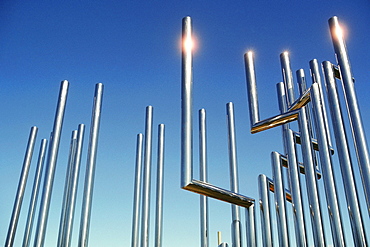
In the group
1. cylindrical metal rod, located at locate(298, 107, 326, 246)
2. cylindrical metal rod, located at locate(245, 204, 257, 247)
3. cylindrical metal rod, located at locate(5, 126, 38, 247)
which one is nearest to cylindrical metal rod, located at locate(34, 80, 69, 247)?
cylindrical metal rod, located at locate(5, 126, 38, 247)

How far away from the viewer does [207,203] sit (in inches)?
84.0

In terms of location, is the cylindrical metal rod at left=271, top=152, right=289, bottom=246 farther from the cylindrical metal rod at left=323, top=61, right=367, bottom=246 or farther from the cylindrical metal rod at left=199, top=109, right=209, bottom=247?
the cylindrical metal rod at left=199, top=109, right=209, bottom=247

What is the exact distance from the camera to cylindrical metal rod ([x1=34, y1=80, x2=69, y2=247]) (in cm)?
192

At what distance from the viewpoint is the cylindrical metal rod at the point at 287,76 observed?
54.4 inches

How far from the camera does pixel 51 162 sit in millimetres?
2004

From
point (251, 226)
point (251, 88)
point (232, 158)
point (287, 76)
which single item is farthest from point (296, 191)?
point (232, 158)

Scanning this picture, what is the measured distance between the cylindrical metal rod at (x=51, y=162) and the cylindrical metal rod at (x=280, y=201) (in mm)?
1165

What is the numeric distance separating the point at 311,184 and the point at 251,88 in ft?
1.32

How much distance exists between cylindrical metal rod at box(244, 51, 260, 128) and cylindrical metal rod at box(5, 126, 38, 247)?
5.69 ft

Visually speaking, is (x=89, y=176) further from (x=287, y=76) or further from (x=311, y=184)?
(x=311, y=184)

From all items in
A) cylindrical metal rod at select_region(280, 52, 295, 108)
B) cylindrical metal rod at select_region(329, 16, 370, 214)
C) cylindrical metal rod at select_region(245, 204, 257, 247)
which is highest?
cylindrical metal rod at select_region(280, 52, 295, 108)

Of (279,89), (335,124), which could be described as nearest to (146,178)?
(279,89)

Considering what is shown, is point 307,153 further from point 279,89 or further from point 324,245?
point 279,89

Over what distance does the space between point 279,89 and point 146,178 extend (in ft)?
3.82
